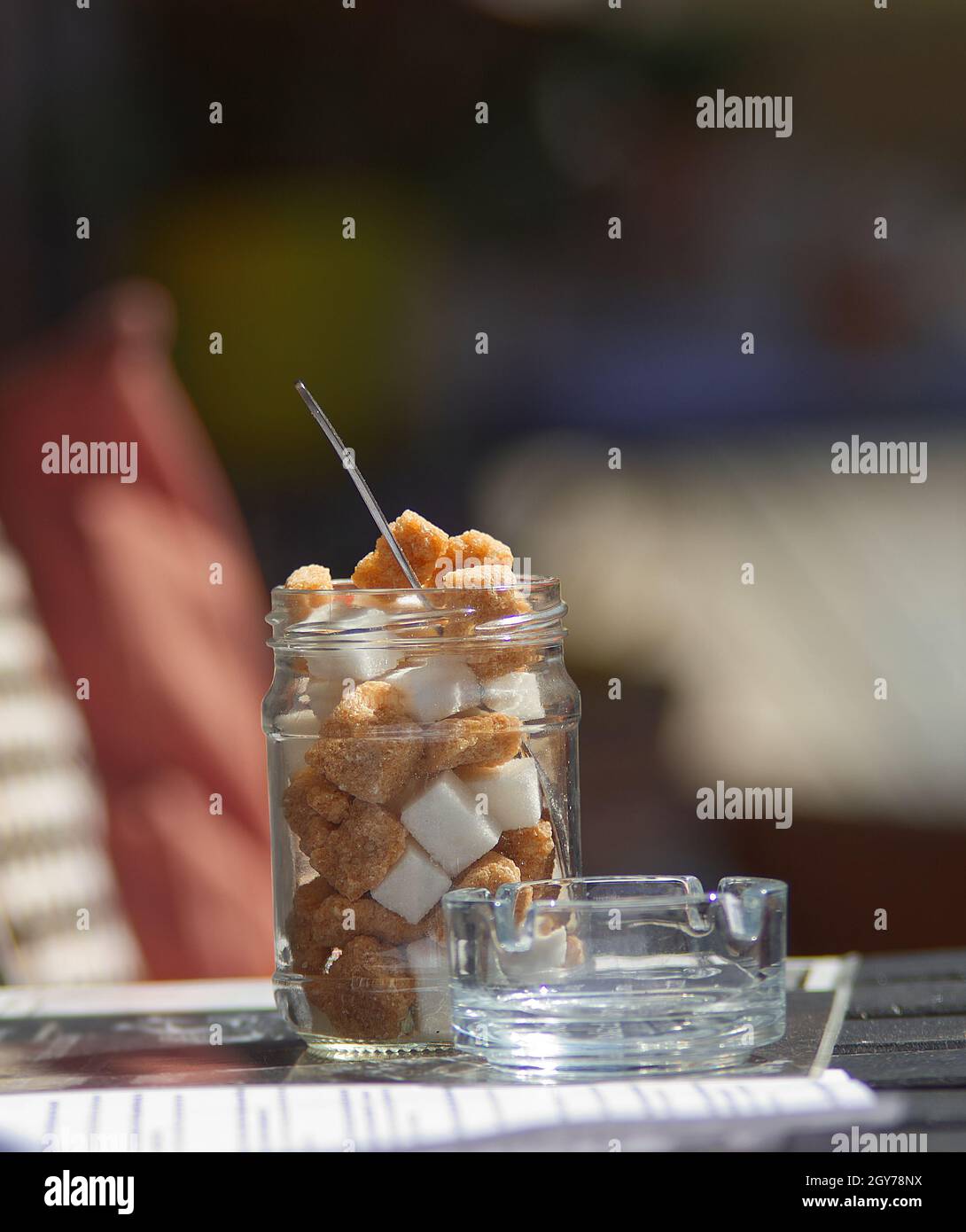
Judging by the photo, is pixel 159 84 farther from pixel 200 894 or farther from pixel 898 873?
pixel 898 873

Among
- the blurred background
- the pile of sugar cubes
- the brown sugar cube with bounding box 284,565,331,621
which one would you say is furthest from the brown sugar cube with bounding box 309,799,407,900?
the blurred background

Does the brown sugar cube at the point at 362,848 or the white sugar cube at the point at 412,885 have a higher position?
the brown sugar cube at the point at 362,848

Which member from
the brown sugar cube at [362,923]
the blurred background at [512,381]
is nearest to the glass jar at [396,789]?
the brown sugar cube at [362,923]

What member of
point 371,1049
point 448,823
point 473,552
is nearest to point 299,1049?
point 371,1049

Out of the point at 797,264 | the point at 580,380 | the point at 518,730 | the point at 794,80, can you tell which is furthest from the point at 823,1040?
the point at 794,80

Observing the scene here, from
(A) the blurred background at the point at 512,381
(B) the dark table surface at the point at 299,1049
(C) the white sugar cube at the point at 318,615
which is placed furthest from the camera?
(A) the blurred background at the point at 512,381

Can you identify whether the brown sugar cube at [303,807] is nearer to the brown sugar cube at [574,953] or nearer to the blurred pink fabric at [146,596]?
the brown sugar cube at [574,953]
